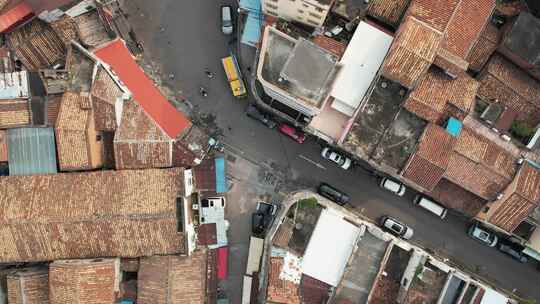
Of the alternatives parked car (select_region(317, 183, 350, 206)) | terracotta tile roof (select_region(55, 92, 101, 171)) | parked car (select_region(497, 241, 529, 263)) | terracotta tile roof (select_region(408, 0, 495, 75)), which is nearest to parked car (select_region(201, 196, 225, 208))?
parked car (select_region(317, 183, 350, 206))

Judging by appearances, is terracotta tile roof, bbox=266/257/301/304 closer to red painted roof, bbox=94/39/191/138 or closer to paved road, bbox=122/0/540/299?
paved road, bbox=122/0/540/299

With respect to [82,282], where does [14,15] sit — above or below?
above

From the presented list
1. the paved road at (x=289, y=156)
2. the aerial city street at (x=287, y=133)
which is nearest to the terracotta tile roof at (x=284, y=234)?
the aerial city street at (x=287, y=133)

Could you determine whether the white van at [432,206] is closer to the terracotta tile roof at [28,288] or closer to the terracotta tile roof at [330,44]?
the terracotta tile roof at [330,44]

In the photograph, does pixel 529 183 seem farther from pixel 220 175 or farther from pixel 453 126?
pixel 220 175

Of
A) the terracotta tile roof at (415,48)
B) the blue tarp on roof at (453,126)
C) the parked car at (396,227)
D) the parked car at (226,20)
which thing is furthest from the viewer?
the parked car at (226,20)

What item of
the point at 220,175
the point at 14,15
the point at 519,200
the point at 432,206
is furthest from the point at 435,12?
the point at 14,15

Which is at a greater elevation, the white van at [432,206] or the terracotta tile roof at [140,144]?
the terracotta tile roof at [140,144]
